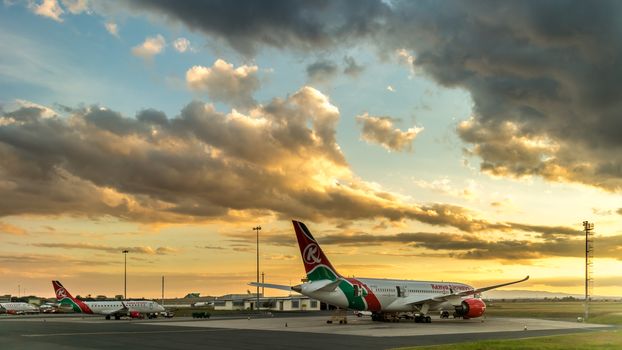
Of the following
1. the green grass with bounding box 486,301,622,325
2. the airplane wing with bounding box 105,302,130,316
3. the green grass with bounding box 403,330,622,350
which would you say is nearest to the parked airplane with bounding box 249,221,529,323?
the green grass with bounding box 486,301,622,325

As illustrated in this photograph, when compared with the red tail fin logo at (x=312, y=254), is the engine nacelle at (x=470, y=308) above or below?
below

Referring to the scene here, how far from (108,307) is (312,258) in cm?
3934

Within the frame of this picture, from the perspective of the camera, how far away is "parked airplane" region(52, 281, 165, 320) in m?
86.3

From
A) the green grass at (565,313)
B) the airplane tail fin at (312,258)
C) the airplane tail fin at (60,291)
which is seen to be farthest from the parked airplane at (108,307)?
the green grass at (565,313)

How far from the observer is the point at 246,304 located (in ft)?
463

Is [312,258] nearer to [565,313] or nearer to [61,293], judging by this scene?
[61,293]

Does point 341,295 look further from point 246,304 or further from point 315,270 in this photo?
point 246,304

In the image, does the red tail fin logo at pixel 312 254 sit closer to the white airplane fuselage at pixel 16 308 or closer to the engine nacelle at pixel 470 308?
the engine nacelle at pixel 470 308

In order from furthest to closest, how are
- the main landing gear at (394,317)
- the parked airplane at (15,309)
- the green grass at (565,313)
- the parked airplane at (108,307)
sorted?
the parked airplane at (15,309)
the parked airplane at (108,307)
the green grass at (565,313)
the main landing gear at (394,317)

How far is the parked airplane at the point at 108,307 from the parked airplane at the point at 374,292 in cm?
3072

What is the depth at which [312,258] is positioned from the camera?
62281 mm

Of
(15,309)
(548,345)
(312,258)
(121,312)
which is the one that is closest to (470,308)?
(312,258)

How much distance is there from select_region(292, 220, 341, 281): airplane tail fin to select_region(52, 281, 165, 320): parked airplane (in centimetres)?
3641

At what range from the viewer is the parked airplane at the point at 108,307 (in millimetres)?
86312
